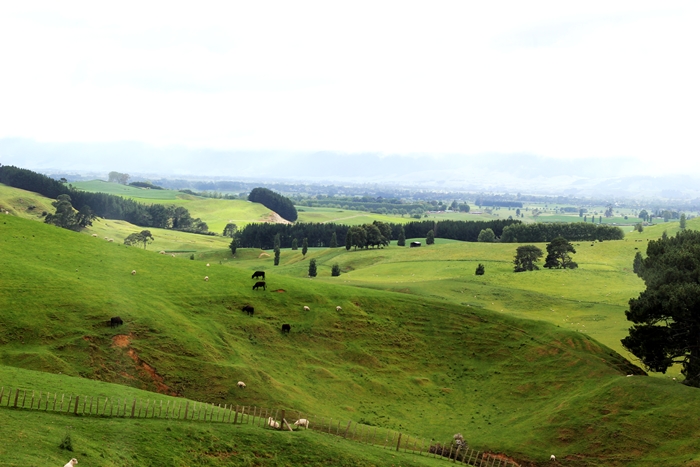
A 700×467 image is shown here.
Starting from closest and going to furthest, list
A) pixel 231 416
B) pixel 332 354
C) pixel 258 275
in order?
pixel 231 416 → pixel 332 354 → pixel 258 275

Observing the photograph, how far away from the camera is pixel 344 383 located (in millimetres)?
57312

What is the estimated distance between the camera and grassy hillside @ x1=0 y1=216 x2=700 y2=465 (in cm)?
4778

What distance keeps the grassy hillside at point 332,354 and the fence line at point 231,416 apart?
2.62m

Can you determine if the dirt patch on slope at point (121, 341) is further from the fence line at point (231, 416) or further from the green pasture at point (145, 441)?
the fence line at point (231, 416)

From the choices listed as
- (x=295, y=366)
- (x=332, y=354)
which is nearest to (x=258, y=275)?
(x=332, y=354)

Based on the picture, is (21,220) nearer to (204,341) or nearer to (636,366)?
(204,341)

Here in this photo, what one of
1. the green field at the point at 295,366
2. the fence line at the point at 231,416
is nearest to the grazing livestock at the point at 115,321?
the green field at the point at 295,366

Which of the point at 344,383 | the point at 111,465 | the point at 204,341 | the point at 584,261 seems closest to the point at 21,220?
the point at 204,341

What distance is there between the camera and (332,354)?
203 ft

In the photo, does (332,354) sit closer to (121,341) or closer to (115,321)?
(121,341)

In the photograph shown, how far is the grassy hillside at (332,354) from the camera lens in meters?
47.8

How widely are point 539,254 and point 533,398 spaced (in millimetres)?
88945

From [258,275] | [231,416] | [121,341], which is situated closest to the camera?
[231,416]

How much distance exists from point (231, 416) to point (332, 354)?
73.8 feet
